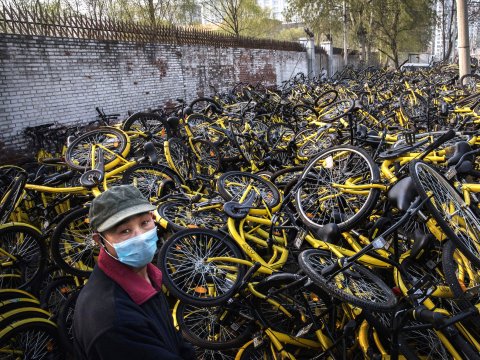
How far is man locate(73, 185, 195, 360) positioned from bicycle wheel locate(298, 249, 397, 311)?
2.64ft

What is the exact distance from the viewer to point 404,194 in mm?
2398

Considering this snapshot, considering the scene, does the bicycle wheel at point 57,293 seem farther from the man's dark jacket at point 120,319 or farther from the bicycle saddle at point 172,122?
the bicycle saddle at point 172,122

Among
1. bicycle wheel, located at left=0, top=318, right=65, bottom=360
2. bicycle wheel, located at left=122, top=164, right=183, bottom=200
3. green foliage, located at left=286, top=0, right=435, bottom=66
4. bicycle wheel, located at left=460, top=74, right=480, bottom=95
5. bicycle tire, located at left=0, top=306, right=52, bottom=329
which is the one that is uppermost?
green foliage, located at left=286, top=0, right=435, bottom=66

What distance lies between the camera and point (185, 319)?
286cm

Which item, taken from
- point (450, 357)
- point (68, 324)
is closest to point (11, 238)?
point (68, 324)

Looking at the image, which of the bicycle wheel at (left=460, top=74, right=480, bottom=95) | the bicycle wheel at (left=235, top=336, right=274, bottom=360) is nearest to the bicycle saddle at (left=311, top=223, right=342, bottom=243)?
the bicycle wheel at (left=235, top=336, right=274, bottom=360)

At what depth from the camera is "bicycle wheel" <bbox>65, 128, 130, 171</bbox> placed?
4.57 metres

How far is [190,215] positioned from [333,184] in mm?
1318

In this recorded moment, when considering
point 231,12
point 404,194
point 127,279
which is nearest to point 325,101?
point 404,194

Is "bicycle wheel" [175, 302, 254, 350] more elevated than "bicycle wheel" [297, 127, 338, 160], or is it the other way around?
"bicycle wheel" [297, 127, 338, 160]

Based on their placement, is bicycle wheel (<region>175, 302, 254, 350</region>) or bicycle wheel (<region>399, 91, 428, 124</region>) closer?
bicycle wheel (<region>175, 302, 254, 350</region>)

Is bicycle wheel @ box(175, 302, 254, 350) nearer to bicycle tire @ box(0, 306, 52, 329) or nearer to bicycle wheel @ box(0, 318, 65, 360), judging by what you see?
bicycle wheel @ box(0, 318, 65, 360)

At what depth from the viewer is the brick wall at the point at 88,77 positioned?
700 centimetres

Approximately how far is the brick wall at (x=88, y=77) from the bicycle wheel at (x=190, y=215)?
498 cm
